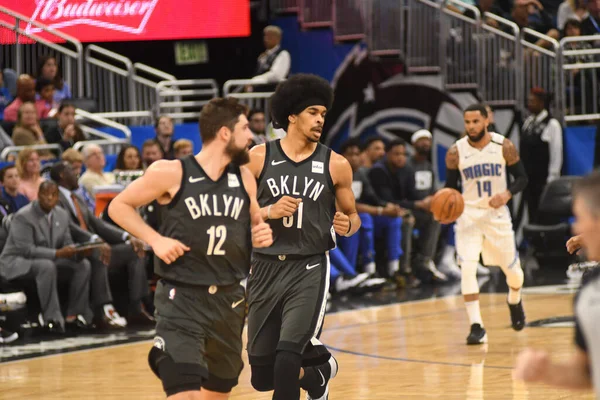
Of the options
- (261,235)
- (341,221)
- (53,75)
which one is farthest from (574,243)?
(53,75)

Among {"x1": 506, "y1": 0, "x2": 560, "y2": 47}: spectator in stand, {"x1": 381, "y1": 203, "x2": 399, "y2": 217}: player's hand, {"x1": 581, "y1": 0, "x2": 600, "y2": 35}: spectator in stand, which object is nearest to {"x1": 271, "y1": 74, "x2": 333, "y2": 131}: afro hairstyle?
{"x1": 381, "y1": 203, "x2": 399, "y2": 217}: player's hand

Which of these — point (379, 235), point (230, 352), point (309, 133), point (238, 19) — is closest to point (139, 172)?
point (238, 19)

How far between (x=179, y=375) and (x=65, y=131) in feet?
31.3

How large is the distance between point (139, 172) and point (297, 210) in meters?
6.59

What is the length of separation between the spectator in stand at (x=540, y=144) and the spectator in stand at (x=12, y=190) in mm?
7701

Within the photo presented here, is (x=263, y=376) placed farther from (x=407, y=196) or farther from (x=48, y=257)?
(x=407, y=196)

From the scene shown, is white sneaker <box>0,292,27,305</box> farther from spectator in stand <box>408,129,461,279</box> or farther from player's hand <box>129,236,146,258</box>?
spectator in stand <box>408,129,461,279</box>

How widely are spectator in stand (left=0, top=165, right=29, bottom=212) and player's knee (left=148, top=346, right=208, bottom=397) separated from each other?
6836 mm

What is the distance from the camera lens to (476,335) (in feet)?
33.7

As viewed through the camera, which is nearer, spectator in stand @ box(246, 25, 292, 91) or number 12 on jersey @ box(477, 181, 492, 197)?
number 12 on jersey @ box(477, 181, 492, 197)

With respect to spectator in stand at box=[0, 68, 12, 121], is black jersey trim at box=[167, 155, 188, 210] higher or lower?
lower

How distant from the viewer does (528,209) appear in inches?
678

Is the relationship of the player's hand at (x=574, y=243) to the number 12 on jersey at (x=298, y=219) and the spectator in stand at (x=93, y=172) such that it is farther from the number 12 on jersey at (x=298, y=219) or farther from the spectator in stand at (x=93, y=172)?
the spectator in stand at (x=93, y=172)

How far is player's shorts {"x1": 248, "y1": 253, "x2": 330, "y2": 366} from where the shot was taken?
651 cm
